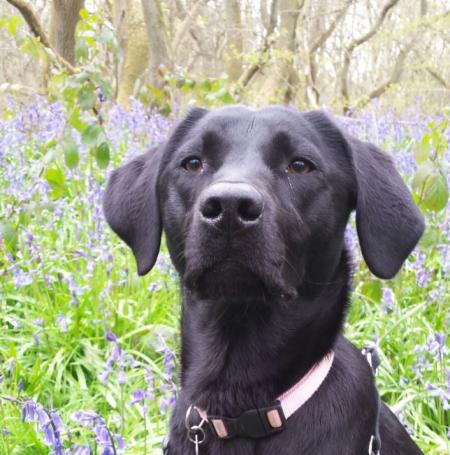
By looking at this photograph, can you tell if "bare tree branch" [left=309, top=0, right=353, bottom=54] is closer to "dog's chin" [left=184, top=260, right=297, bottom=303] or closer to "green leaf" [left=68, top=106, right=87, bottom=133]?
"green leaf" [left=68, top=106, right=87, bottom=133]

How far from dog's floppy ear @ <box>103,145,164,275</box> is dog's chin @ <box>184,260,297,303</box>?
0.45 m

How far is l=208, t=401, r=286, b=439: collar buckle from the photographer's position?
1967 mm

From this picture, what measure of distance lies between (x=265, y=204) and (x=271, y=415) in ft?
2.08

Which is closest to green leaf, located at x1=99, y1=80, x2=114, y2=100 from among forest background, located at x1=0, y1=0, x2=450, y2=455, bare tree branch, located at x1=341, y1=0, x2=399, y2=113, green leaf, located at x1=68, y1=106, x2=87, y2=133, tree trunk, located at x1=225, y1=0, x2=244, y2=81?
forest background, located at x1=0, y1=0, x2=450, y2=455

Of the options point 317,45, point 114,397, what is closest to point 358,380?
point 114,397

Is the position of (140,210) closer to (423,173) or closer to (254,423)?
(254,423)

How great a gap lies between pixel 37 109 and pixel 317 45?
9.00m

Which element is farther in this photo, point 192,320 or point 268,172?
point 192,320

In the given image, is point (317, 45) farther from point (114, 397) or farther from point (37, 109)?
point (114, 397)

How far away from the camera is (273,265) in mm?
1945

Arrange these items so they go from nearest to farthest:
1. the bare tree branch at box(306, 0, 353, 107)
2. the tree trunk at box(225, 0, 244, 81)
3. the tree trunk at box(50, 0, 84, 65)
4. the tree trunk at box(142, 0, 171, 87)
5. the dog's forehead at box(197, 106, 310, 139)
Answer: the dog's forehead at box(197, 106, 310, 139)
the tree trunk at box(50, 0, 84, 65)
the tree trunk at box(142, 0, 171, 87)
the bare tree branch at box(306, 0, 353, 107)
the tree trunk at box(225, 0, 244, 81)

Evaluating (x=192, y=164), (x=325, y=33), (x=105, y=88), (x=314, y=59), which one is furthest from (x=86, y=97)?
(x=325, y=33)

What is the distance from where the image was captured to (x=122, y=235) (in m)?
2.57

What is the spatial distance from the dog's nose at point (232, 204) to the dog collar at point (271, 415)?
0.58 meters
